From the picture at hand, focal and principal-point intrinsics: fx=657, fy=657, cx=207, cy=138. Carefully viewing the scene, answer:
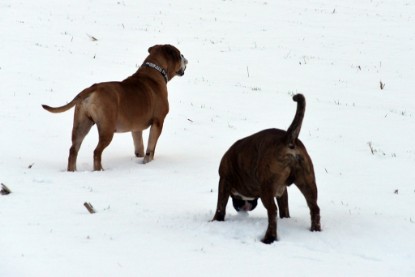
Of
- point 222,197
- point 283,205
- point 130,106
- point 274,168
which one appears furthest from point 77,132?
point 274,168

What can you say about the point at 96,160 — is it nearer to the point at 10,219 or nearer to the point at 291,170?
the point at 10,219

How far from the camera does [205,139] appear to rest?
10.9m

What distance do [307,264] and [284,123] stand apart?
7.12m

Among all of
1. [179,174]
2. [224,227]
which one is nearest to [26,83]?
[179,174]

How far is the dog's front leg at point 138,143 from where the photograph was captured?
387 inches

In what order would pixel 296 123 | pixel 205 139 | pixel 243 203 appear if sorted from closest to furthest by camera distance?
pixel 296 123 → pixel 243 203 → pixel 205 139

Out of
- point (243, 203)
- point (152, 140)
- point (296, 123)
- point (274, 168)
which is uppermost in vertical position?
point (296, 123)

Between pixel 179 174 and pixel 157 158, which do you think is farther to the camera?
pixel 157 158

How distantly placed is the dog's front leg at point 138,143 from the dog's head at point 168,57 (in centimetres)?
111

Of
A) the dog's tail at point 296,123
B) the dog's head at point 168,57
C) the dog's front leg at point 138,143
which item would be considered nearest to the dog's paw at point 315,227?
the dog's tail at point 296,123

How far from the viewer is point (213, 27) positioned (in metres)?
22.3

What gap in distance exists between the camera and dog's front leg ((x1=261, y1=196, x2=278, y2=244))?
546cm

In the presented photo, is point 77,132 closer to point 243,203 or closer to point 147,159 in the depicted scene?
point 147,159

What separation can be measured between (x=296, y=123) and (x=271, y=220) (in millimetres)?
837
